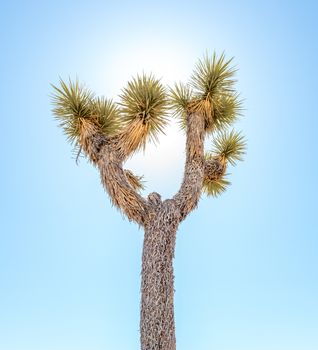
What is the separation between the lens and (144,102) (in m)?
6.46

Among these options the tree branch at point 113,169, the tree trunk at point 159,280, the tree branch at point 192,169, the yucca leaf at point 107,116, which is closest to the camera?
the tree trunk at point 159,280

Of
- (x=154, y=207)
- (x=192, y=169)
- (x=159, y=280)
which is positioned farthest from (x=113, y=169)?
(x=159, y=280)

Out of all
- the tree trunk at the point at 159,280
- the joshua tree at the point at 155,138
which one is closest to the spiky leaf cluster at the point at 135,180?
the joshua tree at the point at 155,138

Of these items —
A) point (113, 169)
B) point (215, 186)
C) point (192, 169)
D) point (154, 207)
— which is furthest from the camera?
point (215, 186)

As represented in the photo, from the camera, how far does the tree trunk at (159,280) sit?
473cm

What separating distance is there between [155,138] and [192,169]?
3.67 feet

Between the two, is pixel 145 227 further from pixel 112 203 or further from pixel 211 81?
pixel 211 81

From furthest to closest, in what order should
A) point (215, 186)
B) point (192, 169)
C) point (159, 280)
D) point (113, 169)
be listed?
point (215, 186), point (192, 169), point (113, 169), point (159, 280)

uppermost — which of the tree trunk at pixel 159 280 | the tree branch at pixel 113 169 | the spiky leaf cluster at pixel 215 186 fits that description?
the spiky leaf cluster at pixel 215 186

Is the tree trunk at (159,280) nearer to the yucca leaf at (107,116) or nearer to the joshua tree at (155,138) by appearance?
the joshua tree at (155,138)

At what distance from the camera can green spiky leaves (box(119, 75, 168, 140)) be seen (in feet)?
21.1

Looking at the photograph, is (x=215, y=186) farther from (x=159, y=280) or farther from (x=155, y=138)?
(x=159, y=280)

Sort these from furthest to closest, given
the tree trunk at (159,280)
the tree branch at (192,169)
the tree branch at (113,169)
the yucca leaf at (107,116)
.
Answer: the yucca leaf at (107,116) → the tree branch at (192,169) → the tree branch at (113,169) → the tree trunk at (159,280)

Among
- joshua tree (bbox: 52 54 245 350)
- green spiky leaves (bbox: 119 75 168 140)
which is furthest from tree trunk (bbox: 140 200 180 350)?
green spiky leaves (bbox: 119 75 168 140)
